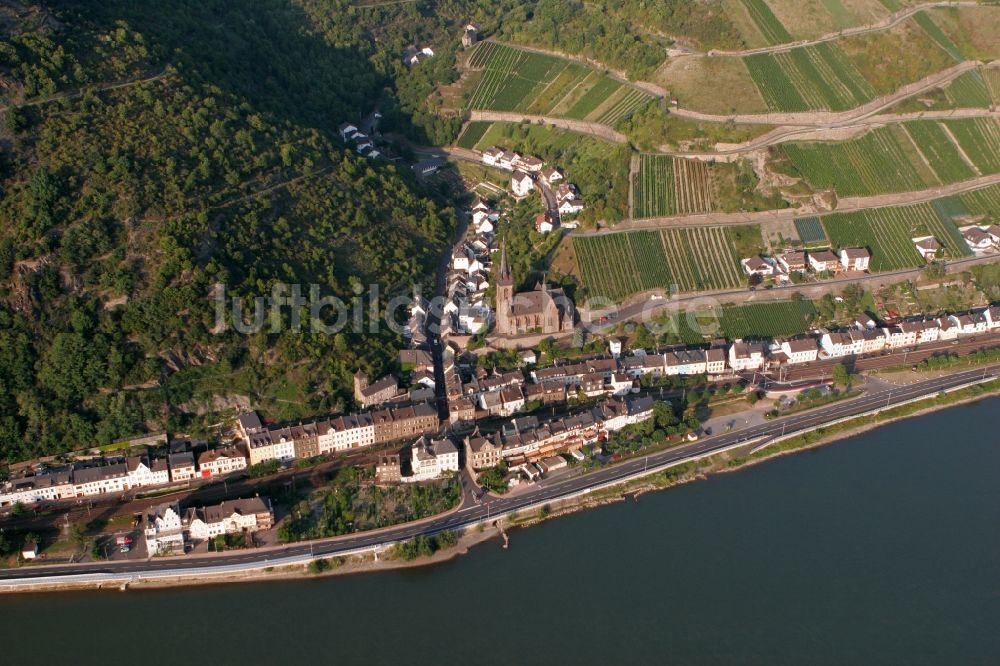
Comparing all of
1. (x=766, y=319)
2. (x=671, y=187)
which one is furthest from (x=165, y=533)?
(x=671, y=187)

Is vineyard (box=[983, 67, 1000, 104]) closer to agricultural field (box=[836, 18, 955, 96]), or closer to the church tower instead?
agricultural field (box=[836, 18, 955, 96])

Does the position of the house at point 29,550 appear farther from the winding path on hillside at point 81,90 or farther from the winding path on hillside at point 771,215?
the winding path on hillside at point 771,215

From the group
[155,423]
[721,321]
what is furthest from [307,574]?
[721,321]

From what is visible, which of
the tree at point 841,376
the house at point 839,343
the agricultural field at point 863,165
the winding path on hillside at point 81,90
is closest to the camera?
the winding path on hillside at point 81,90

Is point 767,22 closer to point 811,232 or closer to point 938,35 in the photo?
point 938,35

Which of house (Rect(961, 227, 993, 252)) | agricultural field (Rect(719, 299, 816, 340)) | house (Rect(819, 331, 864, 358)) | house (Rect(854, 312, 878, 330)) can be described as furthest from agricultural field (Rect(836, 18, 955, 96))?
house (Rect(819, 331, 864, 358))

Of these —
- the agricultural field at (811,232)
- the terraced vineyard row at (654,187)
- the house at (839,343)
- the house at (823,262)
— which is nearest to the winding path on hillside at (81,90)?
the terraced vineyard row at (654,187)
